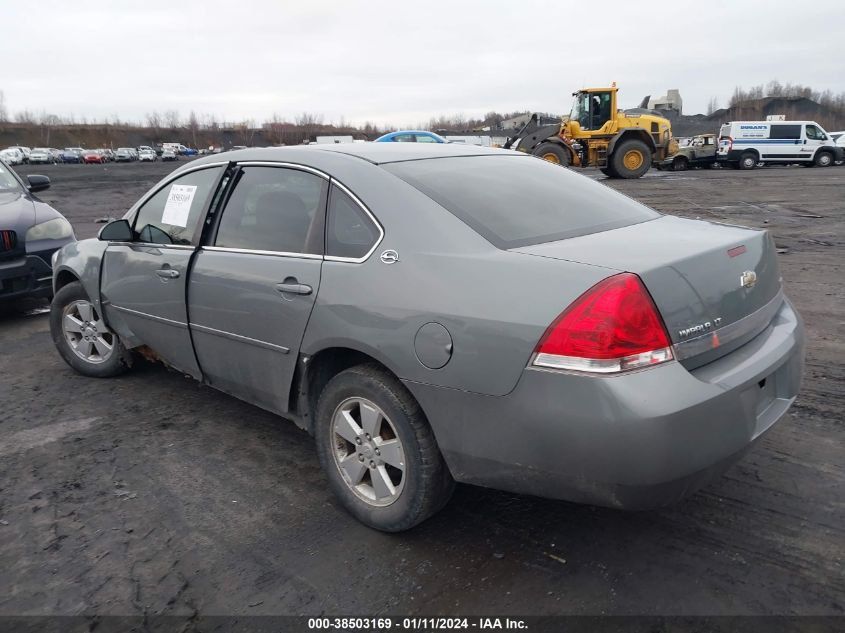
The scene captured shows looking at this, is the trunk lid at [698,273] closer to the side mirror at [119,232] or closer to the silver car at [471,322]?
the silver car at [471,322]

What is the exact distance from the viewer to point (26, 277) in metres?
A: 6.18

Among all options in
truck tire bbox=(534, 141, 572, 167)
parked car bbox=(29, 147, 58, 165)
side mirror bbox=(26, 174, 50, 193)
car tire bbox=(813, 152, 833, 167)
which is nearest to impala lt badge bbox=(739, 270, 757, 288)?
side mirror bbox=(26, 174, 50, 193)

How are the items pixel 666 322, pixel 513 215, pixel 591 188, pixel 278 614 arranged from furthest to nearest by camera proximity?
1. pixel 591 188
2. pixel 513 215
3. pixel 278 614
4. pixel 666 322

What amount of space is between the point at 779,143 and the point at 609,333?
108 ft

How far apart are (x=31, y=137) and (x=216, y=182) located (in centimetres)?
11366

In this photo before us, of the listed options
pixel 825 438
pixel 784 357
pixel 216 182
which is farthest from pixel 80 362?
pixel 825 438

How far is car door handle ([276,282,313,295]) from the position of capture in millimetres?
2863

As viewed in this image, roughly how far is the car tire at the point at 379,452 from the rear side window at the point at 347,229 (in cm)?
50

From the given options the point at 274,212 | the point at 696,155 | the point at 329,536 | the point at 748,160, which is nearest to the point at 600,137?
the point at 696,155

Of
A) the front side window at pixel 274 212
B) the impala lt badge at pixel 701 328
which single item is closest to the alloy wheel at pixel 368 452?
the front side window at pixel 274 212

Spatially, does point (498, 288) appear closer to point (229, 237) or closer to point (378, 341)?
point (378, 341)

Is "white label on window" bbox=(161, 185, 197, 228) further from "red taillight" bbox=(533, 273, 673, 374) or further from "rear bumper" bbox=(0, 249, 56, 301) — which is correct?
"rear bumper" bbox=(0, 249, 56, 301)

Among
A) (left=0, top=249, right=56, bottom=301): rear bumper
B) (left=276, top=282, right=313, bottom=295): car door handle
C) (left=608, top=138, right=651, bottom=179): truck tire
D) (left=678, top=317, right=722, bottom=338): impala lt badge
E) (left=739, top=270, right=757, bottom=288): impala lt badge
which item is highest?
(left=608, top=138, right=651, bottom=179): truck tire

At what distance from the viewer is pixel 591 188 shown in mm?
3414
